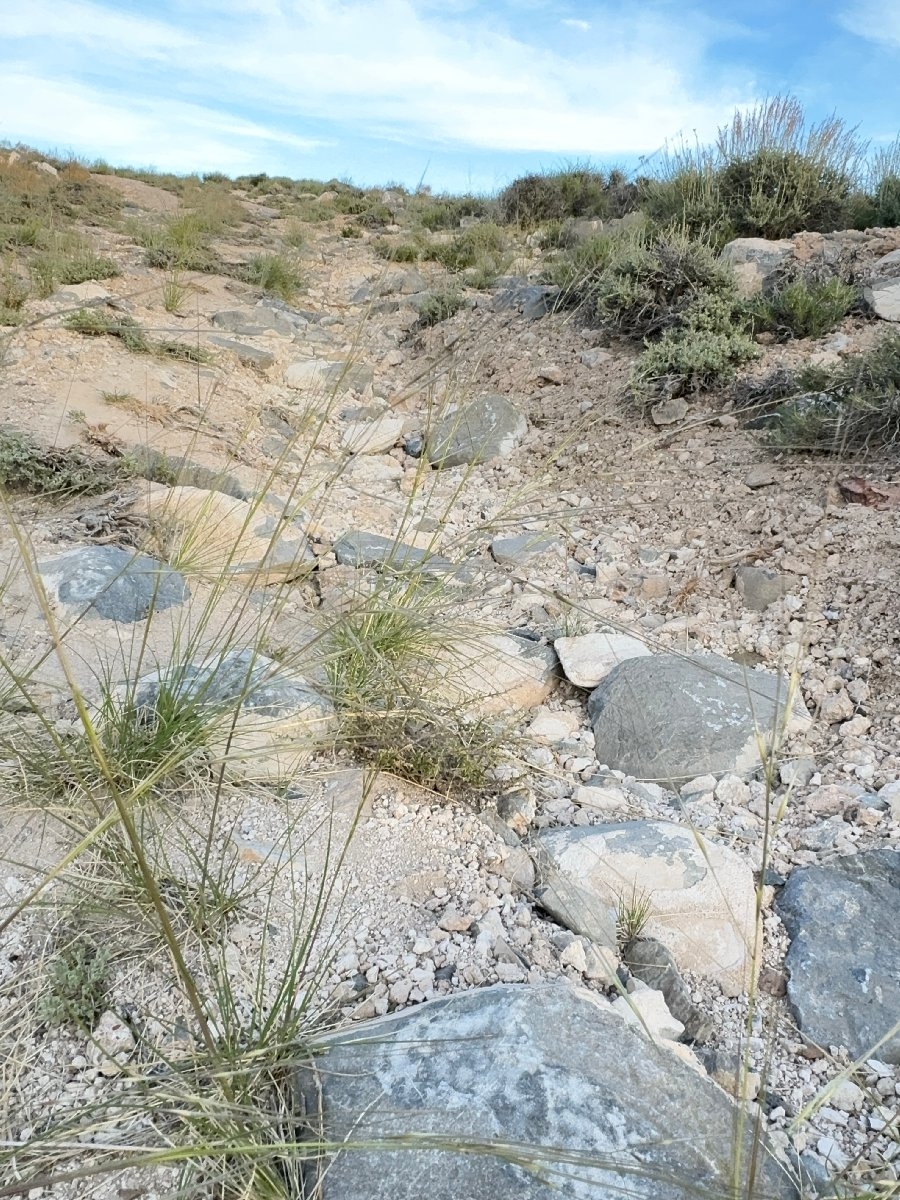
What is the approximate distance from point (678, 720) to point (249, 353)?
535 centimetres

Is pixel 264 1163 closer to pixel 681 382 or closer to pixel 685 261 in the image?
pixel 681 382

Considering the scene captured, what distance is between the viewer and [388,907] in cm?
185

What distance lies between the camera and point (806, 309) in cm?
551

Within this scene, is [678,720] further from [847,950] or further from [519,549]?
[519,549]

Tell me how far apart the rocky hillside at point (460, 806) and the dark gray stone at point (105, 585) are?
2 centimetres

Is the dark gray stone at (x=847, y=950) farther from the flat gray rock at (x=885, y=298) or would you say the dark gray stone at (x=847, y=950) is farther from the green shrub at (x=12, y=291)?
the green shrub at (x=12, y=291)

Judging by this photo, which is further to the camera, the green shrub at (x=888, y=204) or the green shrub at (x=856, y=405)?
the green shrub at (x=888, y=204)

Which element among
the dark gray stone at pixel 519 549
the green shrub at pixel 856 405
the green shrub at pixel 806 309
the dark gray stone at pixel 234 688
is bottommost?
the dark gray stone at pixel 234 688

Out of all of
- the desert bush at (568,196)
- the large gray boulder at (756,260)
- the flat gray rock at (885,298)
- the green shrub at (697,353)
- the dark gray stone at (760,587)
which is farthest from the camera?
the desert bush at (568,196)

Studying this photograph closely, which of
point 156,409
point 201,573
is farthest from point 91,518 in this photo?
point 156,409

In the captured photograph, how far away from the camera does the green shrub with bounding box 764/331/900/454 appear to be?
4199mm

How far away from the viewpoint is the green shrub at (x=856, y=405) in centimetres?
420

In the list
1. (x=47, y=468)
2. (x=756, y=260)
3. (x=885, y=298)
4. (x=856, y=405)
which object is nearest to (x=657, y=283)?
(x=756, y=260)

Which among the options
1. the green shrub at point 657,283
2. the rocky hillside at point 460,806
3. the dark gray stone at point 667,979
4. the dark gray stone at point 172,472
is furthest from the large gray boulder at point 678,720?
the green shrub at point 657,283
